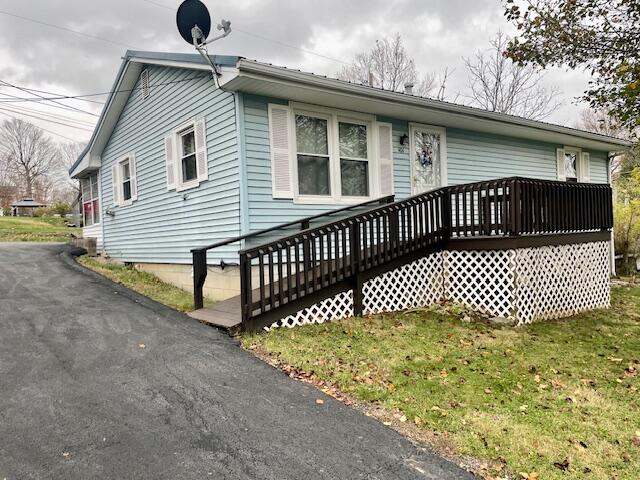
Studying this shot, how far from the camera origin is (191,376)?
13.6ft

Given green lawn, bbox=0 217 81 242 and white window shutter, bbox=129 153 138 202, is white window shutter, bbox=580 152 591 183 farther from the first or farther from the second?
green lawn, bbox=0 217 81 242

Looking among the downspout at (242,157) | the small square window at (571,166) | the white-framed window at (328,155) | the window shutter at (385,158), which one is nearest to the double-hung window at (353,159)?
the white-framed window at (328,155)

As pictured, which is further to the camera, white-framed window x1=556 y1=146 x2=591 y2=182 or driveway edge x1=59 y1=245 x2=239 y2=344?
white-framed window x1=556 y1=146 x2=591 y2=182

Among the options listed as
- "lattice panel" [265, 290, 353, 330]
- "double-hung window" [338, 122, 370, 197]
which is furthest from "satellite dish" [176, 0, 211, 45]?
"lattice panel" [265, 290, 353, 330]

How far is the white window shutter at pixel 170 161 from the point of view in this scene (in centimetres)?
859

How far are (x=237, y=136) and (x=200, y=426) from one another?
464 centimetres

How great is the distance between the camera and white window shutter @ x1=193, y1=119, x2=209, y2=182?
7.60m

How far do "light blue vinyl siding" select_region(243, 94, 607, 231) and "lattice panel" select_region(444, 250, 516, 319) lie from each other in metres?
1.96

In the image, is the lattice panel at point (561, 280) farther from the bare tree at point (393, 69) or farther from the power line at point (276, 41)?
the bare tree at point (393, 69)

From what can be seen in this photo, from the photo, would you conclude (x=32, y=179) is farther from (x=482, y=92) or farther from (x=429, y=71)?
(x=482, y=92)

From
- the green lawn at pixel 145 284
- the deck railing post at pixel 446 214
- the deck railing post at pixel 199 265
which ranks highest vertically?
the deck railing post at pixel 446 214

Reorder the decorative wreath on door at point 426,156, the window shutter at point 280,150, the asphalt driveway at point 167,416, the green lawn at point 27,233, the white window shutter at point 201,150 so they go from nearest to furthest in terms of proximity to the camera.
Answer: the asphalt driveway at point 167,416 → the window shutter at point 280,150 → the white window shutter at point 201,150 → the decorative wreath on door at point 426,156 → the green lawn at point 27,233

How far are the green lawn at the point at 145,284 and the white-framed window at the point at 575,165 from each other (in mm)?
10408

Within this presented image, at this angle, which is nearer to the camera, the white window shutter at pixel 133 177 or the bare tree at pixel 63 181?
the white window shutter at pixel 133 177
